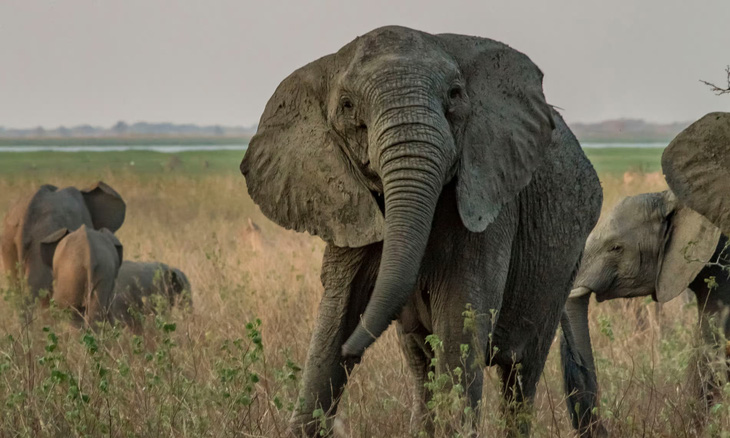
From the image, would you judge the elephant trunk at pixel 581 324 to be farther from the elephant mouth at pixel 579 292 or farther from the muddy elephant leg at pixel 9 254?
the muddy elephant leg at pixel 9 254

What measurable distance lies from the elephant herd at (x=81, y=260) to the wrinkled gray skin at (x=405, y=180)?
3.66 m

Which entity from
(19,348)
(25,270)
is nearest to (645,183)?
(25,270)

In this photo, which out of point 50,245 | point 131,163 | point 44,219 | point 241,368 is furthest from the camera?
point 131,163

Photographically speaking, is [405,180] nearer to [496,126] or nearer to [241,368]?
[496,126]

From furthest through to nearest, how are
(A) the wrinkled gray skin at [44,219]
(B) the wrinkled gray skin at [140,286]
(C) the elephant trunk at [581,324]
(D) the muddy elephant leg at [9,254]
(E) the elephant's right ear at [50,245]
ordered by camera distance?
1. (D) the muddy elephant leg at [9,254]
2. (A) the wrinkled gray skin at [44,219]
3. (E) the elephant's right ear at [50,245]
4. (B) the wrinkled gray skin at [140,286]
5. (C) the elephant trunk at [581,324]

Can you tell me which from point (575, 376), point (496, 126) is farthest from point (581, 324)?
point (496, 126)

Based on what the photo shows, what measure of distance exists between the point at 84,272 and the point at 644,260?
13.1ft

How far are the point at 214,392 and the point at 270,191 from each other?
0.82m

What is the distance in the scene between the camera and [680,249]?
731 centimetres

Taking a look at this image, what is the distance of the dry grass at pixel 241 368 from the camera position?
5023 mm

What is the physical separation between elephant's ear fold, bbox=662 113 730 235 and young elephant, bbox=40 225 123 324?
5383 millimetres

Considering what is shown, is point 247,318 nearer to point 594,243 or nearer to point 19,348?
point 19,348

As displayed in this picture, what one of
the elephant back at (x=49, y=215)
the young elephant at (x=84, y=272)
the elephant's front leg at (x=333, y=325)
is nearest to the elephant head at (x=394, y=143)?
the elephant's front leg at (x=333, y=325)

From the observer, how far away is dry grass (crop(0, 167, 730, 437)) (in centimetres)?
502
